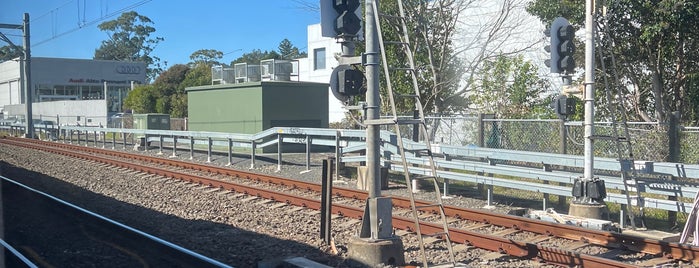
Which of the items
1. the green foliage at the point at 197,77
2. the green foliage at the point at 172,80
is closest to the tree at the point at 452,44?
the green foliage at the point at 197,77

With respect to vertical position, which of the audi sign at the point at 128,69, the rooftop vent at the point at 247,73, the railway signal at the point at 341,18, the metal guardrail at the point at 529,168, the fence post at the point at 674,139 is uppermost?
the audi sign at the point at 128,69

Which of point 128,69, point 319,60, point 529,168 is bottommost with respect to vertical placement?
point 529,168

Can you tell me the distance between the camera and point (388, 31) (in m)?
25.3

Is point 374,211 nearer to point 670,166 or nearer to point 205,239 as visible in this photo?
point 205,239

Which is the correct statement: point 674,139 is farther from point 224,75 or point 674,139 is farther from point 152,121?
point 152,121

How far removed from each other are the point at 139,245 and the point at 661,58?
15.6m

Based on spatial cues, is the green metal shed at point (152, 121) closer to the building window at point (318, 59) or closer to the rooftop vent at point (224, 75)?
the rooftop vent at point (224, 75)

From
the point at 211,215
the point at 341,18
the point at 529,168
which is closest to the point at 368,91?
the point at 341,18

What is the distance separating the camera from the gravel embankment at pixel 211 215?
8.95 metres

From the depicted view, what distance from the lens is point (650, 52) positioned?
1886cm

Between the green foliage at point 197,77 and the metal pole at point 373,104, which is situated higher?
the green foliage at point 197,77

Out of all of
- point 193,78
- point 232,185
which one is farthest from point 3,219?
point 193,78

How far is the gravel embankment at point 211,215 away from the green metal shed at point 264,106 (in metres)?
6.25

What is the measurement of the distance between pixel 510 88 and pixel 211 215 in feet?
54.6
